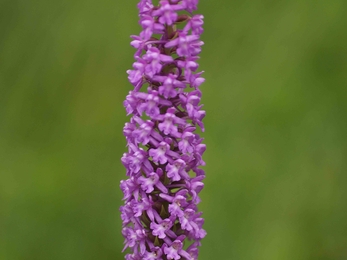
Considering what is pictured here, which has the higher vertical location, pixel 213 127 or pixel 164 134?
pixel 213 127

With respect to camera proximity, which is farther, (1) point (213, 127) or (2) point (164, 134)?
(1) point (213, 127)

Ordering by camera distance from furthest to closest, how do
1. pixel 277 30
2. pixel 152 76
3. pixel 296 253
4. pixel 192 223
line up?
1. pixel 277 30
2. pixel 296 253
3. pixel 192 223
4. pixel 152 76

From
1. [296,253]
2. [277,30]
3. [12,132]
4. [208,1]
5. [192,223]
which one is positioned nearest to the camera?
[192,223]

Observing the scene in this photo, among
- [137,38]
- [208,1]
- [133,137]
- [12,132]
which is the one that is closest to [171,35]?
[137,38]

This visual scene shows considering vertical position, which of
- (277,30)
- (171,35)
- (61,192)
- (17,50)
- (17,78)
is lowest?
(61,192)

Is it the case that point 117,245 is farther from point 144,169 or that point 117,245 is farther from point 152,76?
point 152,76

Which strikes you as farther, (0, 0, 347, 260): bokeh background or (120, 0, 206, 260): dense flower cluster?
(0, 0, 347, 260): bokeh background
